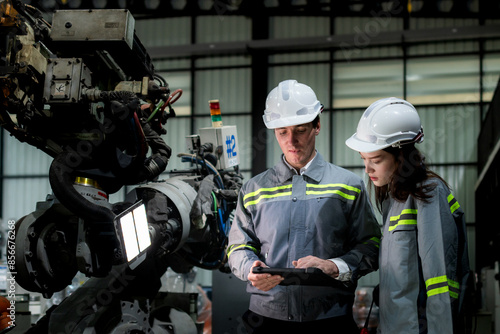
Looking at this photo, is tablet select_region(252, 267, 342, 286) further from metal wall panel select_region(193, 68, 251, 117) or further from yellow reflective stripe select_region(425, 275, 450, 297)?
metal wall panel select_region(193, 68, 251, 117)

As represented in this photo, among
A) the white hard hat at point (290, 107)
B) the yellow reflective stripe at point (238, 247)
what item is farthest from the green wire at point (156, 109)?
the yellow reflective stripe at point (238, 247)

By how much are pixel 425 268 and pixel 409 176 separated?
0.36 meters

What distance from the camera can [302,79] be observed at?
38.8ft

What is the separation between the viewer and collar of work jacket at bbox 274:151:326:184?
243 centimetres

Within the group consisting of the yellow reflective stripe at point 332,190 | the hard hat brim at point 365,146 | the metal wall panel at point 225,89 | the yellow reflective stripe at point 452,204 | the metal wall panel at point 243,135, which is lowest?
the yellow reflective stripe at point 452,204

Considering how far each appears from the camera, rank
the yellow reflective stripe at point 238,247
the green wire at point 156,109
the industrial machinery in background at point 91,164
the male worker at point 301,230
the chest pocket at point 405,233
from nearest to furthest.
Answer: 1. the chest pocket at point 405,233
2. the male worker at point 301,230
3. the yellow reflective stripe at point 238,247
4. the industrial machinery in background at point 91,164
5. the green wire at point 156,109

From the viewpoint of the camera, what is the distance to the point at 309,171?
8.01 feet

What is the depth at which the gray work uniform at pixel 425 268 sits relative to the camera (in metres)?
→ 1.91

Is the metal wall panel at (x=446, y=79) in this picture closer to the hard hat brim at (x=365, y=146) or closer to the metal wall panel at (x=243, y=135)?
the metal wall panel at (x=243, y=135)

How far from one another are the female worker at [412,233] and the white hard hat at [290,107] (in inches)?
11.9

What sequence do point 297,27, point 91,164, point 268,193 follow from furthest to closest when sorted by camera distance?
point 297,27
point 91,164
point 268,193

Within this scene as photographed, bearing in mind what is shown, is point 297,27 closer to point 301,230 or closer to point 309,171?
point 309,171

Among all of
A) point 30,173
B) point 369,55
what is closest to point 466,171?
point 369,55

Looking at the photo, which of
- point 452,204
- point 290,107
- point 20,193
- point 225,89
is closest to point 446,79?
point 225,89
